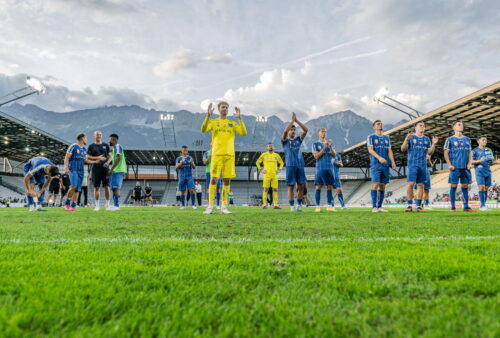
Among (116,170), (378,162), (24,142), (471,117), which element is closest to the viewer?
(378,162)

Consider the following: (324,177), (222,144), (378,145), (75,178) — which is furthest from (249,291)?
(75,178)

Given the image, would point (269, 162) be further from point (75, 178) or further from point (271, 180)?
point (75, 178)

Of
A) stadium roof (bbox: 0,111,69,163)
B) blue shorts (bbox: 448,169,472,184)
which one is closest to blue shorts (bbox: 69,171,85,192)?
blue shorts (bbox: 448,169,472,184)

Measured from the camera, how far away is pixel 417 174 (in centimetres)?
798

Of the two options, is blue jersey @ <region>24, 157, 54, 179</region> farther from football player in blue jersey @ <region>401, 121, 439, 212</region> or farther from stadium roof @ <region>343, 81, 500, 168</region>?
stadium roof @ <region>343, 81, 500, 168</region>

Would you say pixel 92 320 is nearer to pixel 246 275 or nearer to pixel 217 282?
pixel 217 282

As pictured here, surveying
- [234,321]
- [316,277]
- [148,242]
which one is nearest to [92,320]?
[234,321]

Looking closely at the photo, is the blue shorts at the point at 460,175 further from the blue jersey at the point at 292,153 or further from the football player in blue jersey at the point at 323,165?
the blue jersey at the point at 292,153

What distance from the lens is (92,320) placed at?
3.62ft

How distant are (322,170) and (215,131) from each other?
379cm

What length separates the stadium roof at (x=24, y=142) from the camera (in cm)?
2694

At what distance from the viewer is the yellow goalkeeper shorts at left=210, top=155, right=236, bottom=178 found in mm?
6891

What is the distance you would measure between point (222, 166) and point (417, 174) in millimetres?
5056

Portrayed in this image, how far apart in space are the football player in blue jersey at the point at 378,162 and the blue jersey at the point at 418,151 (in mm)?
518
